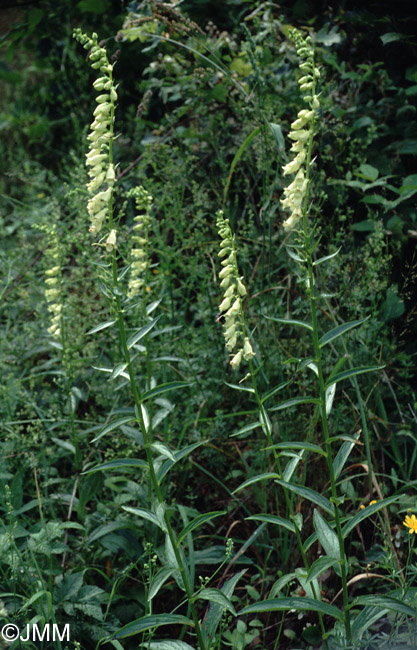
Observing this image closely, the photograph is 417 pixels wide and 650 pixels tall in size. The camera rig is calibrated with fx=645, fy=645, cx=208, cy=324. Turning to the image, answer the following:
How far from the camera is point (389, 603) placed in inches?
62.9

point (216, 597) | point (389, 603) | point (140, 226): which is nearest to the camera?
point (389, 603)

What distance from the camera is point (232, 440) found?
2754 millimetres

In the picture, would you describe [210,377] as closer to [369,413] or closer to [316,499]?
[369,413]

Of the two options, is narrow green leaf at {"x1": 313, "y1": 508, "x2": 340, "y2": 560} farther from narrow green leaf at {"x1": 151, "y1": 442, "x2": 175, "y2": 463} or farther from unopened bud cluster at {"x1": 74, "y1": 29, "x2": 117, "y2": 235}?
unopened bud cluster at {"x1": 74, "y1": 29, "x2": 117, "y2": 235}

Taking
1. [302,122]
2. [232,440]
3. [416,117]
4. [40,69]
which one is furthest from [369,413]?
[40,69]

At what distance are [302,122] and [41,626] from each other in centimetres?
164

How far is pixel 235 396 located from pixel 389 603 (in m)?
1.41

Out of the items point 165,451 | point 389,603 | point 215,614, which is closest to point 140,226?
point 165,451

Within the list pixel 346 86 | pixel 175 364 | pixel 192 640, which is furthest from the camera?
pixel 346 86

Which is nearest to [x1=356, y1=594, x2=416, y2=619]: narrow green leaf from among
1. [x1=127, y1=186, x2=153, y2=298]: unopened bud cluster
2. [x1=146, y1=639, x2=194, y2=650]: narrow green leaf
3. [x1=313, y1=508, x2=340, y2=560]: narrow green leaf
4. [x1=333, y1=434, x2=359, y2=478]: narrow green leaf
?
[x1=313, y1=508, x2=340, y2=560]: narrow green leaf

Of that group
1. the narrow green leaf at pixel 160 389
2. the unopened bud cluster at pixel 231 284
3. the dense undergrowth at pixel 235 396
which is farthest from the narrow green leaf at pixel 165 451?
the unopened bud cluster at pixel 231 284

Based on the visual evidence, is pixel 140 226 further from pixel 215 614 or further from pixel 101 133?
pixel 215 614

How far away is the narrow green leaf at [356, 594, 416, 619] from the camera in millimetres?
1565

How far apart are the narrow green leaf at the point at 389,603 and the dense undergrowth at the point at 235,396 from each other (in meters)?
0.01
